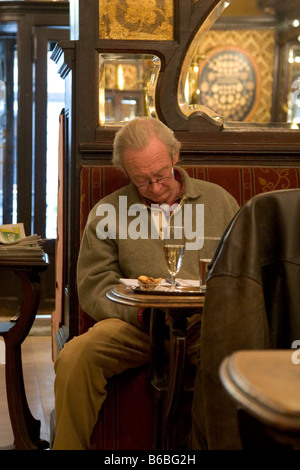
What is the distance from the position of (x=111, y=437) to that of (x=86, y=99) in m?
1.31

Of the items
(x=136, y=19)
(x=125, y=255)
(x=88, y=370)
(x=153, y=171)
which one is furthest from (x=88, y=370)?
(x=136, y=19)

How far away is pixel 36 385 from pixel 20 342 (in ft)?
3.71

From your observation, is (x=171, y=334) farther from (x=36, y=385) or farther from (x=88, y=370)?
(x=36, y=385)

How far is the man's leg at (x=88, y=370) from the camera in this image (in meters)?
2.10

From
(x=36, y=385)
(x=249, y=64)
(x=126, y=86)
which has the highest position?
(x=249, y=64)

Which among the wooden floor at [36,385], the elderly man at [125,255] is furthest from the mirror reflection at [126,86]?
the wooden floor at [36,385]

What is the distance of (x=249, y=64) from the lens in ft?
10.8

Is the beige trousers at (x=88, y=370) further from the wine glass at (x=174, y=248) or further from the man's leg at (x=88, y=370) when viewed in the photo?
the wine glass at (x=174, y=248)

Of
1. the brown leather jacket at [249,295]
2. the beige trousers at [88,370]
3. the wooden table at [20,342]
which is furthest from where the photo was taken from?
the wooden table at [20,342]

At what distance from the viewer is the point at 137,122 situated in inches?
101

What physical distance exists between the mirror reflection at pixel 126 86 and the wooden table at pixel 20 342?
2.11ft
